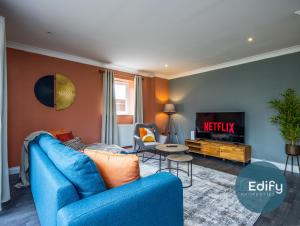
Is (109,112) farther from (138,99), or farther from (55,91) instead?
(55,91)

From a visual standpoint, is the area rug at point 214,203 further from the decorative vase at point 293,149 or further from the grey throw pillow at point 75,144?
the grey throw pillow at point 75,144

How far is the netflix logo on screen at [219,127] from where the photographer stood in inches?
161

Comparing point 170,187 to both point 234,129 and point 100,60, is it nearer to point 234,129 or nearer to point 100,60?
point 234,129

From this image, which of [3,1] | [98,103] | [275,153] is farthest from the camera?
[98,103]

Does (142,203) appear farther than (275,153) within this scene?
No

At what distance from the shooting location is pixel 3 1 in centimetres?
208

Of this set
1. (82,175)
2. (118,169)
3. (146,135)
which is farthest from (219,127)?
(82,175)

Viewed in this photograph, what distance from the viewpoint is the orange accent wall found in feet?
10.6

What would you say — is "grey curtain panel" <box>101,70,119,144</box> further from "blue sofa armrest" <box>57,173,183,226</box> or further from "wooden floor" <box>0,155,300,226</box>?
→ "blue sofa armrest" <box>57,173,183,226</box>

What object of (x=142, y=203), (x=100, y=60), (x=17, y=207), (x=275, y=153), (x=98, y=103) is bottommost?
(x=17, y=207)

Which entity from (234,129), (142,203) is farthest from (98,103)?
(142,203)

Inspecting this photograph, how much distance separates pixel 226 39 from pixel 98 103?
3152mm
